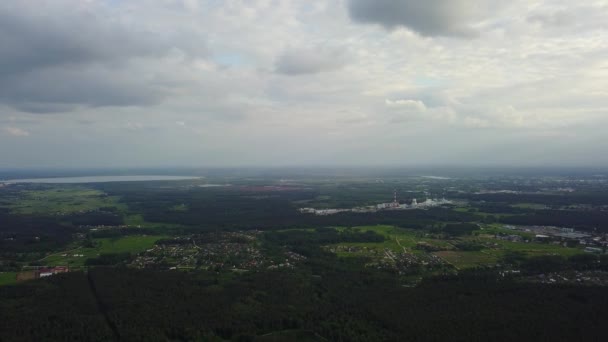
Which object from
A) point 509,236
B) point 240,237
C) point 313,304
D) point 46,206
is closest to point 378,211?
point 509,236

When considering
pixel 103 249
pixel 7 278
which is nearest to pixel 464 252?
pixel 103 249

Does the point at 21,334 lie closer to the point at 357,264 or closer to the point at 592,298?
the point at 357,264

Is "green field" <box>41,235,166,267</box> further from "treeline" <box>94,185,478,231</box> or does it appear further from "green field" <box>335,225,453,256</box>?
"green field" <box>335,225,453,256</box>

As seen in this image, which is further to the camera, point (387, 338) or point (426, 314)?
point (426, 314)

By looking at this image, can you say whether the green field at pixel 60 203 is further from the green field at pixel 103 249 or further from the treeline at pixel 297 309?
the treeline at pixel 297 309

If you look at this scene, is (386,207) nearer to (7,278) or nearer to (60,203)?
(7,278)

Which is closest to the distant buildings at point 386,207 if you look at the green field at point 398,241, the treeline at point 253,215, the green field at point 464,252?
the treeline at point 253,215
